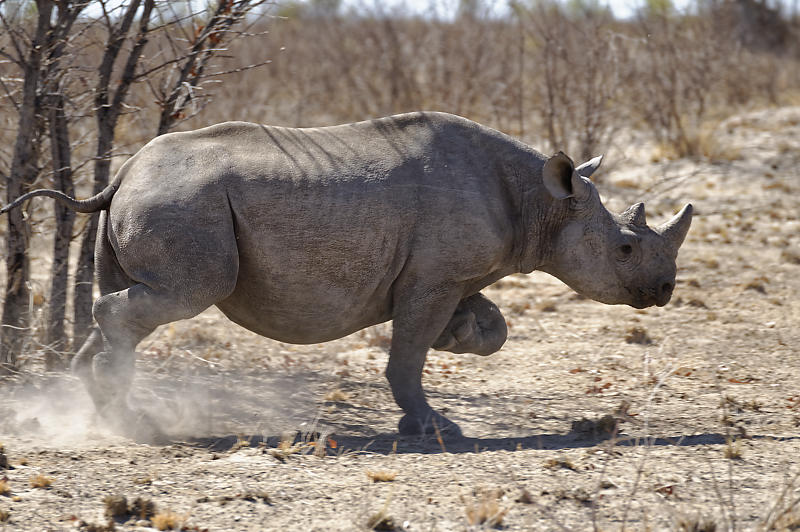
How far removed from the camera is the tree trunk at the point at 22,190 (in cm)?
636

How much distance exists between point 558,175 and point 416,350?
4.32 ft

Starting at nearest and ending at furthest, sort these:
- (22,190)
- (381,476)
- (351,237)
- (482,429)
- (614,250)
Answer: (381,476) → (351,237) → (614,250) → (482,429) → (22,190)

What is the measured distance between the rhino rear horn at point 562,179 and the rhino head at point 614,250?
0.09 feet

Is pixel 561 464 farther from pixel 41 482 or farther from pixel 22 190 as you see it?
pixel 22 190

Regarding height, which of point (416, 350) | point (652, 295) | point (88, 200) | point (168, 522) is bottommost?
point (168, 522)

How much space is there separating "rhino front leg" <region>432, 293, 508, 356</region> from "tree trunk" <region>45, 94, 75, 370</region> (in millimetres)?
2587

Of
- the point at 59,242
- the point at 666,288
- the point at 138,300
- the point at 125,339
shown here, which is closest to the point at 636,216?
the point at 666,288

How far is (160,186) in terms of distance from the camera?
5402 millimetres

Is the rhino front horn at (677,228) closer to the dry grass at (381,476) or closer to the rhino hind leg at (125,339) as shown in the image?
the dry grass at (381,476)

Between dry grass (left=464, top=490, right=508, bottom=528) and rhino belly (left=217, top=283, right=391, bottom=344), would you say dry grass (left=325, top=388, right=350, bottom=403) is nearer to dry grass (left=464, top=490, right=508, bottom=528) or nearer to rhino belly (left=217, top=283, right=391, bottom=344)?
rhino belly (left=217, top=283, right=391, bottom=344)

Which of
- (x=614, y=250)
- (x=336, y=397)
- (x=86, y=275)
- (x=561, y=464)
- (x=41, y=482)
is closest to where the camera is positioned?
(x=41, y=482)

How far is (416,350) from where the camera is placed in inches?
234

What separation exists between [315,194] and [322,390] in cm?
197

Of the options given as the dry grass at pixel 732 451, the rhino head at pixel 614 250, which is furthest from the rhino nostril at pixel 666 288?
the dry grass at pixel 732 451
